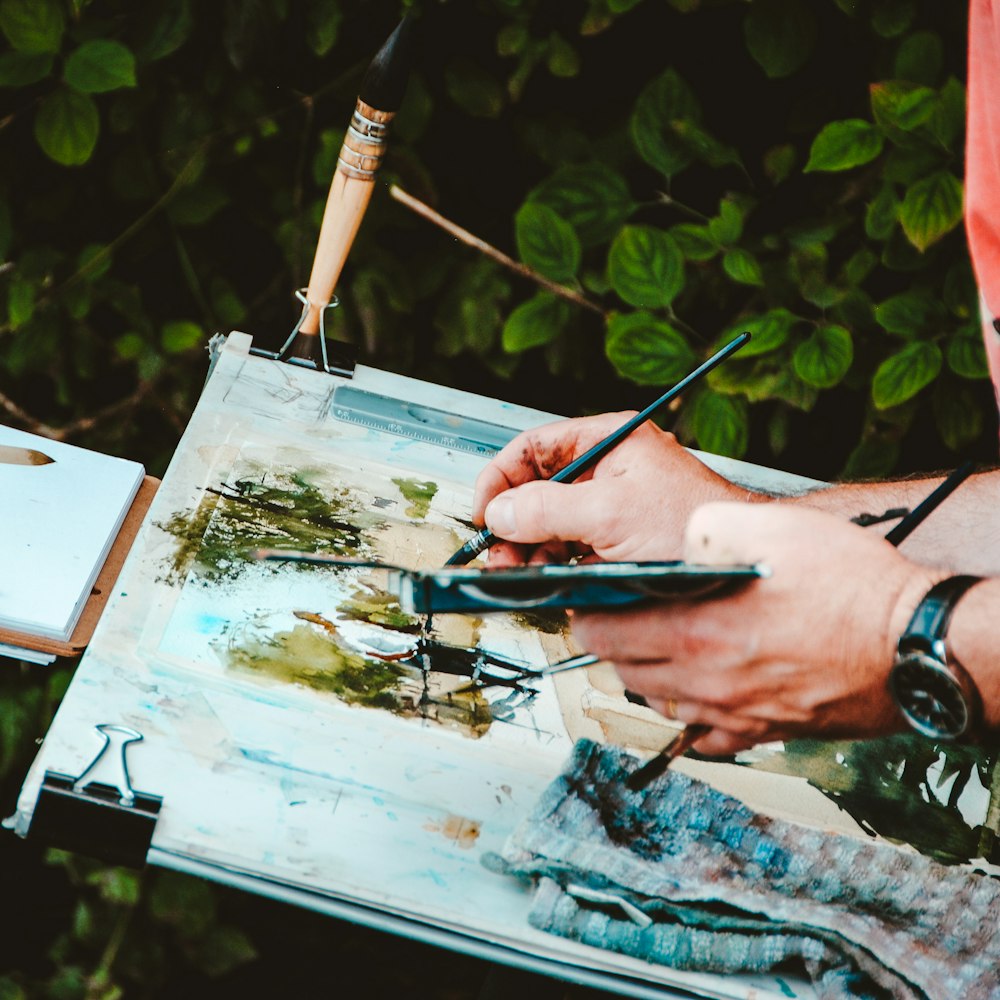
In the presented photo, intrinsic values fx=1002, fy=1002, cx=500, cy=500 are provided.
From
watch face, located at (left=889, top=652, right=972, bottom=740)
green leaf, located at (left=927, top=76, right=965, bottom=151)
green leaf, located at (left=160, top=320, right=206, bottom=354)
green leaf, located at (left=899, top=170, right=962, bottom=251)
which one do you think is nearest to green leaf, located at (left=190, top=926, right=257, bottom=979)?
green leaf, located at (left=160, top=320, right=206, bottom=354)

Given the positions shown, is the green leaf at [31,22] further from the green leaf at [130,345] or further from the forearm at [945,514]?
the forearm at [945,514]

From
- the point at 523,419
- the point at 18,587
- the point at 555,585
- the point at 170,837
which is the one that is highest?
the point at 523,419

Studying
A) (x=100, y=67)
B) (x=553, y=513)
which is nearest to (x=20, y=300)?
(x=100, y=67)

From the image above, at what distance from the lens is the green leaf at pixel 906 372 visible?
4.70 feet

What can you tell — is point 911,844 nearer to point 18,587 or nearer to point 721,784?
point 721,784

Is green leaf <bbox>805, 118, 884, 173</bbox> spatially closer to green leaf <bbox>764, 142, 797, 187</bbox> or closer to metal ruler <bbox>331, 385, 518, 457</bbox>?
green leaf <bbox>764, 142, 797, 187</bbox>

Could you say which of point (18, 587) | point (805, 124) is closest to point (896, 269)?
point (805, 124)

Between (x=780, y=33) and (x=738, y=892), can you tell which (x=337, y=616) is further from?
(x=780, y=33)

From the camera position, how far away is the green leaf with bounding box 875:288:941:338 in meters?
1.43

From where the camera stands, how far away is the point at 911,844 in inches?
34.1

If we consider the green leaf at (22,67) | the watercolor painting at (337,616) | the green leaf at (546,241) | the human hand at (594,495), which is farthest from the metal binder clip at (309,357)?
the green leaf at (22,67)

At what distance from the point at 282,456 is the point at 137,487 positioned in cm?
15

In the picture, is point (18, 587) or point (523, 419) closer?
point (18, 587)

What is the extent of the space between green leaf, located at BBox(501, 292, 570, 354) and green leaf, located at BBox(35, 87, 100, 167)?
0.62 metres
